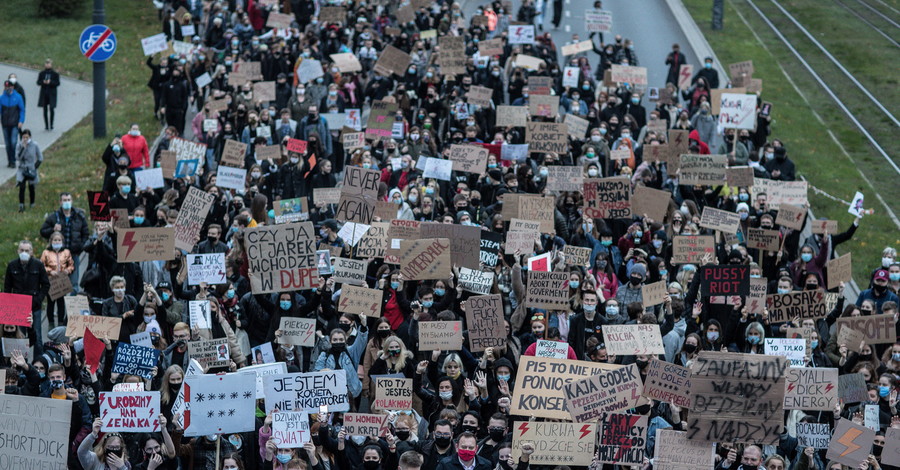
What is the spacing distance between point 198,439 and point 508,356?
13.2ft

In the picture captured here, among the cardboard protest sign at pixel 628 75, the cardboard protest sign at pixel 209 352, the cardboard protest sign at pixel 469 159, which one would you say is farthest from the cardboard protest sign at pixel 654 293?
the cardboard protest sign at pixel 628 75

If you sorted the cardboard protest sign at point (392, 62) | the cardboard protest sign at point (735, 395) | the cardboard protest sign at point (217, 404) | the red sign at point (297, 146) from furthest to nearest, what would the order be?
the cardboard protest sign at point (392, 62) → the red sign at point (297, 146) → the cardboard protest sign at point (217, 404) → the cardboard protest sign at point (735, 395)

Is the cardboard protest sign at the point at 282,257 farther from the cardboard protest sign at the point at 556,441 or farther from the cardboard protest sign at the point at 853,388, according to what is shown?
the cardboard protest sign at the point at 853,388

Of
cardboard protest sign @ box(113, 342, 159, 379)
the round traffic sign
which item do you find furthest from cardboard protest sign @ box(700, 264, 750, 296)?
the round traffic sign

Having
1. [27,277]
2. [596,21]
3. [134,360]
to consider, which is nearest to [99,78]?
[27,277]

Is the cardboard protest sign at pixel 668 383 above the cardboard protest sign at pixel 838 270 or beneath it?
above

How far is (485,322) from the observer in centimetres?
1555

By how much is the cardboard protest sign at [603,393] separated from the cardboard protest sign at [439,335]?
2273mm

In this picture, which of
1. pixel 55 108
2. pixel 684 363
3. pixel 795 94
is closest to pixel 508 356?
pixel 684 363

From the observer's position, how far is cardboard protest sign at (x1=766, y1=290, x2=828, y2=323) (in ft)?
54.1

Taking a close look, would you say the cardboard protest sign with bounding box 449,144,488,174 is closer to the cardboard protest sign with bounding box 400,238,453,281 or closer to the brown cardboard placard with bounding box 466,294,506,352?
the cardboard protest sign with bounding box 400,238,453,281

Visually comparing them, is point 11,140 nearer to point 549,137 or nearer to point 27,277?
point 27,277

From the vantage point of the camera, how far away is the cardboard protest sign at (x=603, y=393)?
13.1m

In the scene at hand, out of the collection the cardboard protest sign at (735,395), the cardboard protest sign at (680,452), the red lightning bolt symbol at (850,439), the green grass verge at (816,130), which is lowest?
the green grass verge at (816,130)
